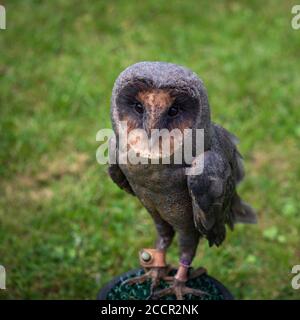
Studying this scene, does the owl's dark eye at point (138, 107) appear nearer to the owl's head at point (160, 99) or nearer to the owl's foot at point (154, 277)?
the owl's head at point (160, 99)

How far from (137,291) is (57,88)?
241 cm

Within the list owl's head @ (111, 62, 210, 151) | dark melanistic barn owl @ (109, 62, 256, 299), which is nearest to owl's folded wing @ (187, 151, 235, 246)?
dark melanistic barn owl @ (109, 62, 256, 299)

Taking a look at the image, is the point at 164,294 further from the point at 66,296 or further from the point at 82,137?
the point at 82,137

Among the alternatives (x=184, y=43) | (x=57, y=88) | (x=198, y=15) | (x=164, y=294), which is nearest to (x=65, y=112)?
(x=57, y=88)

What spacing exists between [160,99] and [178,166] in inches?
10.8

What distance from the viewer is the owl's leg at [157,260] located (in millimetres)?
2418

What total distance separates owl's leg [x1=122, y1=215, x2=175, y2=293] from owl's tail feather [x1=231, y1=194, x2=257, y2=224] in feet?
0.98

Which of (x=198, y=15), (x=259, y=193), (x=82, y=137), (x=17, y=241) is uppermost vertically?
(x=198, y=15)

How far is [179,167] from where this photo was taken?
1915mm

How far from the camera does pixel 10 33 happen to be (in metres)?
4.95

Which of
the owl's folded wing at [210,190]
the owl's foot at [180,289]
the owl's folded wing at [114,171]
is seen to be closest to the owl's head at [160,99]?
the owl's folded wing at [210,190]

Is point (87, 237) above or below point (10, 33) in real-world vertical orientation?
below

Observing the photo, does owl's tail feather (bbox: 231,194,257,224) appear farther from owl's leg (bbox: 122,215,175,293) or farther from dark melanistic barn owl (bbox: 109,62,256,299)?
owl's leg (bbox: 122,215,175,293)

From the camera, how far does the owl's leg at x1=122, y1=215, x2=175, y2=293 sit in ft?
7.93
